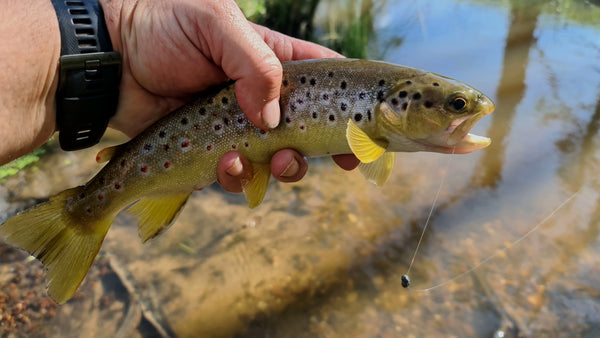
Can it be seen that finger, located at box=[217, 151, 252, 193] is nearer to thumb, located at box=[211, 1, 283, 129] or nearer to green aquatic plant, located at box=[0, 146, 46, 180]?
thumb, located at box=[211, 1, 283, 129]

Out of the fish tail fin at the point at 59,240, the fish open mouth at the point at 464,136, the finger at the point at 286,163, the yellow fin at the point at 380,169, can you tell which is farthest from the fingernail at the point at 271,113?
the fish tail fin at the point at 59,240

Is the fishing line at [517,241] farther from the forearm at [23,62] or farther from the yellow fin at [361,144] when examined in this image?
the forearm at [23,62]

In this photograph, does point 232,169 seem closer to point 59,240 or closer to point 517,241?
point 59,240

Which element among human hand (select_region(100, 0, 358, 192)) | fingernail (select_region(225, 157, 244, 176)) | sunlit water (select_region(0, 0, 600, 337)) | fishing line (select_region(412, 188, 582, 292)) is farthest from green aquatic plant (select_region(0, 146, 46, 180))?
fishing line (select_region(412, 188, 582, 292))

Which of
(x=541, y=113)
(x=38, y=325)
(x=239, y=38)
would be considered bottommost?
(x=38, y=325)

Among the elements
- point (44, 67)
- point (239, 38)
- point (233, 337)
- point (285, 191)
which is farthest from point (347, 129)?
point (285, 191)

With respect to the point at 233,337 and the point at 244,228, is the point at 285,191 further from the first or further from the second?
the point at 233,337

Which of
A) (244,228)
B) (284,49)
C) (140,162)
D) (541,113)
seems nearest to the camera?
(140,162)
